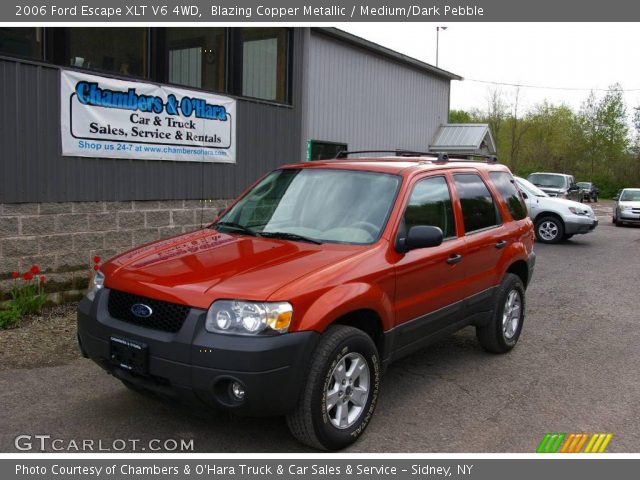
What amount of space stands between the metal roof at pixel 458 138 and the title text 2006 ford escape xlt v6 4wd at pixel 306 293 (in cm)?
1273

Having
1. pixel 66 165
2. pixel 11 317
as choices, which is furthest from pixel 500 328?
pixel 66 165

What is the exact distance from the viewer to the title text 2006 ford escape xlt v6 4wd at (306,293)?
11.3 feet

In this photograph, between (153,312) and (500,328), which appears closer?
(153,312)

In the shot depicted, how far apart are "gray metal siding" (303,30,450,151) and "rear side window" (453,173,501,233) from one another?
21.0ft

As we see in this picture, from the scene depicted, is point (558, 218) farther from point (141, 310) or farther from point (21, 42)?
point (141, 310)

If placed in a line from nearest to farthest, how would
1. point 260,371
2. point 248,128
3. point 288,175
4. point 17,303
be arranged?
point 260,371
point 288,175
point 17,303
point 248,128

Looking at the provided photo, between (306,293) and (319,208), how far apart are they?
127cm

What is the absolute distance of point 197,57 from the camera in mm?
9297

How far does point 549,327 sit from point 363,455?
4.13 metres

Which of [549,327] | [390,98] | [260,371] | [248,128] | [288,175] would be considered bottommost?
[549,327]

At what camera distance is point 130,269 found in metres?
3.96
